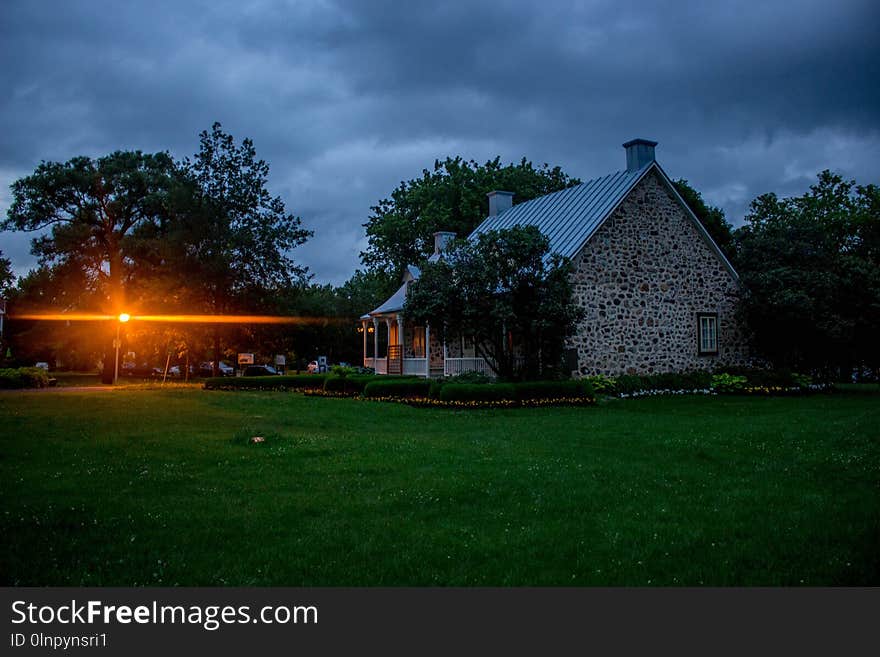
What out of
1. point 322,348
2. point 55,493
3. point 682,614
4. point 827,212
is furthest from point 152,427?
point 322,348

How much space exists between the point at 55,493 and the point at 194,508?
1.75 meters

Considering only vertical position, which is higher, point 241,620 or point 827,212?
point 827,212

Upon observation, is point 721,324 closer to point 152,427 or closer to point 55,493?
point 152,427

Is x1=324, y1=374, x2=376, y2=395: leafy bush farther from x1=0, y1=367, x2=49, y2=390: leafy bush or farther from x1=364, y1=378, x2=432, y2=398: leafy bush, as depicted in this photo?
x1=0, y1=367, x2=49, y2=390: leafy bush

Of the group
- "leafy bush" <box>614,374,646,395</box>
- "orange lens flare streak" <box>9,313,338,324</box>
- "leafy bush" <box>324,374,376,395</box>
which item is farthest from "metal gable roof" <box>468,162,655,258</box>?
"orange lens flare streak" <box>9,313,338,324</box>

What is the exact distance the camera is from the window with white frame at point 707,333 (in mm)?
26797

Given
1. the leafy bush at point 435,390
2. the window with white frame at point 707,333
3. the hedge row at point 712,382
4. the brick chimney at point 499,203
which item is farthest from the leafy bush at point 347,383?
the window with white frame at point 707,333

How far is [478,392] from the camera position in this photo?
1956 cm

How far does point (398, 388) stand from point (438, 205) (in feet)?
67.7

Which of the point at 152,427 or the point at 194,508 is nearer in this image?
the point at 194,508

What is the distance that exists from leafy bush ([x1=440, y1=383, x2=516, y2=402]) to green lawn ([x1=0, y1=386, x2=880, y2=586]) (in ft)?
20.1

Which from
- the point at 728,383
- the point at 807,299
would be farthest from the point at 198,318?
the point at 807,299

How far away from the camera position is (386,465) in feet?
30.3

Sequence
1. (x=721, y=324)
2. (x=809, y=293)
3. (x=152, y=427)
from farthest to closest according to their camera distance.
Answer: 1. (x=721, y=324)
2. (x=809, y=293)
3. (x=152, y=427)
